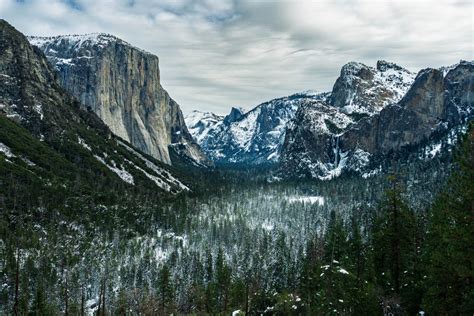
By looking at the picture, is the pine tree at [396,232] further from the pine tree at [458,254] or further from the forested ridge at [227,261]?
the pine tree at [458,254]

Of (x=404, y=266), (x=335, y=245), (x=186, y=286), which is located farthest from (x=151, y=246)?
(x=404, y=266)

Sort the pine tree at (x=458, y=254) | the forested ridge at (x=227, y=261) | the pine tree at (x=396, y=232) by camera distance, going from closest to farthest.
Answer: the pine tree at (x=458, y=254)
the forested ridge at (x=227, y=261)
the pine tree at (x=396, y=232)

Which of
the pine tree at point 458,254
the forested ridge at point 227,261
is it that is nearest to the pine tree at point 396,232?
the forested ridge at point 227,261

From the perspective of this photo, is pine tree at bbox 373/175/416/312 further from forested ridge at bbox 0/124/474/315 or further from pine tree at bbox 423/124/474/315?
pine tree at bbox 423/124/474/315

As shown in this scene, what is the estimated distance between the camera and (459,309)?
30969 mm

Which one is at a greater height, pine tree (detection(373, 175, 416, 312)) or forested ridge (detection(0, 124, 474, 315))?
pine tree (detection(373, 175, 416, 312))

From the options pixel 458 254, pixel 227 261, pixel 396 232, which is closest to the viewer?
pixel 458 254

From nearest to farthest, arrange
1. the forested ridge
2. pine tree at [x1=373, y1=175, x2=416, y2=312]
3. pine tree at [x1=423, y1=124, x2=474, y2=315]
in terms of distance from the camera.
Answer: pine tree at [x1=423, y1=124, x2=474, y2=315] → the forested ridge → pine tree at [x1=373, y1=175, x2=416, y2=312]

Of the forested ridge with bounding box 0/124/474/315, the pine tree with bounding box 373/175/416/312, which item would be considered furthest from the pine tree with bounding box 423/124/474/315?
the pine tree with bounding box 373/175/416/312

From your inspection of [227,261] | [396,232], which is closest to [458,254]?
[396,232]

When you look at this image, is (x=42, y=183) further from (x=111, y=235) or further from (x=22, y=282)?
(x=22, y=282)

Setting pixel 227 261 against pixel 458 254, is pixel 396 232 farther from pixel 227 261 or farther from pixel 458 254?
pixel 227 261

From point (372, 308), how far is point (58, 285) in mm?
101700

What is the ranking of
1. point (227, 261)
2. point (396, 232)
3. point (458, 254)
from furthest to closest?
point (227, 261) → point (396, 232) → point (458, 254)
